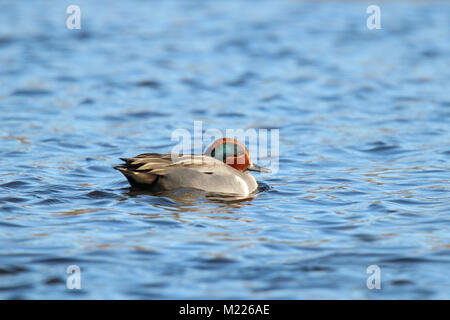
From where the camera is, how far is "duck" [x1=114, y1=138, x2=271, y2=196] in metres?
8.49

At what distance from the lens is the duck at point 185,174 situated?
8.49 metres

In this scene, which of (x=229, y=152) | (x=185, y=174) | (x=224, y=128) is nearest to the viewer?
(x=185, y=174)

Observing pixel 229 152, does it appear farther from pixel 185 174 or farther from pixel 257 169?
pixel 185 174

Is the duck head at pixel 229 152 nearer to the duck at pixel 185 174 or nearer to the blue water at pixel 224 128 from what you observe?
the duck at pixel 185 174

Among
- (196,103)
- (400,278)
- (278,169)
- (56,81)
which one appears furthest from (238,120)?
(400,278)

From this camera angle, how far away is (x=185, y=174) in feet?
28.2

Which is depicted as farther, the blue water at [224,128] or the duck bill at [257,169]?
the duck bill at [257,169]

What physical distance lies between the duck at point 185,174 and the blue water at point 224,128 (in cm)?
19

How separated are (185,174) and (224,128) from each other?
4270 mm

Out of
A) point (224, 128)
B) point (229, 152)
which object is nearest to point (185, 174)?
point (229, 152)

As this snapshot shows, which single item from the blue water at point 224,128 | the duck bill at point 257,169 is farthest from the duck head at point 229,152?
the blue water at point 224,128

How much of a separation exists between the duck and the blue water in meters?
0.19

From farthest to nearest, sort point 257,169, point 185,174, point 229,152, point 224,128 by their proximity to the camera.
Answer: point 224,128
point 257,169
point 229,152
point 185,174

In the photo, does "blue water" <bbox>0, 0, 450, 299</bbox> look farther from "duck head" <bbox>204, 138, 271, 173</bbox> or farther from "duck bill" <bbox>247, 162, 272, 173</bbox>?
"duck head" <bbox>204, 138, 271, 173</bbox>
